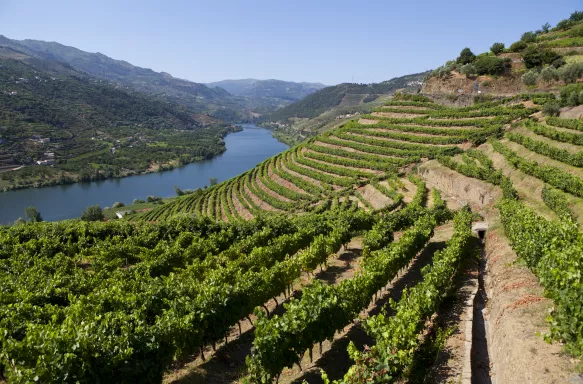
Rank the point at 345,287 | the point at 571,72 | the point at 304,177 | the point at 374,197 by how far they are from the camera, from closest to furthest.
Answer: the point at 345,287 → the point at 374,197 → the point at 571,72 → the point at 304,177

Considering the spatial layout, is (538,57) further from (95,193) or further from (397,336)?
(95,193)

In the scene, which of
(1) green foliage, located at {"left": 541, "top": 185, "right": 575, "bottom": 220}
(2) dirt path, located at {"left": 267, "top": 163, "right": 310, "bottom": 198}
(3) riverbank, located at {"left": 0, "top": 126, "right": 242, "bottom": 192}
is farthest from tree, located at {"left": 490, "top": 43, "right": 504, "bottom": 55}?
(3) riverbank, located at {"left": 0, "top": 126, "right": 242, "bottom": 192}

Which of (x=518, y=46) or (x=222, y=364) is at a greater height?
(x=518, y=46)

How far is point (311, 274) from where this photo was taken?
2498 cm

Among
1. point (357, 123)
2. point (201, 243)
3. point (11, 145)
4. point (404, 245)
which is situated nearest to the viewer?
point (404, 245)

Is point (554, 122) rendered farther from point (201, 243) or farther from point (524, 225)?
point (201, 243)

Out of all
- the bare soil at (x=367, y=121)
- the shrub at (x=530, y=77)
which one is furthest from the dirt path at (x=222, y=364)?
the shrub at (x=530, y=77)

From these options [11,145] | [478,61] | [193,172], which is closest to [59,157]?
[11,145]

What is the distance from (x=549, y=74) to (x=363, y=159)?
111ft

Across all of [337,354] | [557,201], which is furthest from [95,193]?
[557,201]

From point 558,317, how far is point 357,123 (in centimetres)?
7103

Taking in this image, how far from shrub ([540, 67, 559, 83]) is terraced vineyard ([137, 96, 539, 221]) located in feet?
28.4

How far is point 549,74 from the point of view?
2285 inches

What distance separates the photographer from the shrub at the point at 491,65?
6806 centimetres
